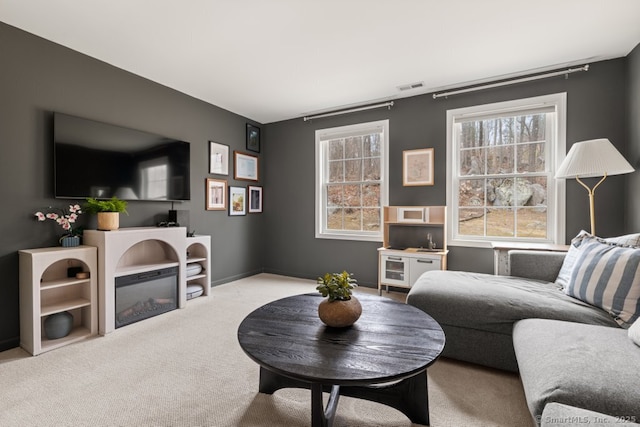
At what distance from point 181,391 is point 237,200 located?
118 inches

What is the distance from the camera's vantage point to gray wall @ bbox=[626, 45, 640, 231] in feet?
8.23

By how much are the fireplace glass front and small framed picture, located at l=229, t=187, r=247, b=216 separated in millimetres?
1385

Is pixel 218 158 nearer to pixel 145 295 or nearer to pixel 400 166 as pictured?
pixel 145 295

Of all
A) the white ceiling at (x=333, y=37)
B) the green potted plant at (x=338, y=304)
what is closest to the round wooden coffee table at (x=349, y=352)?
the green potted plant at (x=338, y=304)

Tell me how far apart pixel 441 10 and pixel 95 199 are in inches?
132

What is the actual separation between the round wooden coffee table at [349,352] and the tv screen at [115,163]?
2237mm

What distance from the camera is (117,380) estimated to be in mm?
1837

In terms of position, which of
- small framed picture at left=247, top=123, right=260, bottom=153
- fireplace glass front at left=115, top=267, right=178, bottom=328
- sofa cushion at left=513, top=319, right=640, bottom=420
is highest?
small framed picture at left=247, top=123, right=260, bottom=153

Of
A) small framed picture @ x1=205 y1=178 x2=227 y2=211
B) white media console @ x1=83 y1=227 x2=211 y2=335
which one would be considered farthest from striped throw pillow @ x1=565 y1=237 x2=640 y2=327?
small framed picture @ x1=205 y1=178 x2=227 y2=211

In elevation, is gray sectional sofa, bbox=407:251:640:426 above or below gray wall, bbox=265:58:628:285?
below

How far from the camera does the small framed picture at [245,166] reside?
4352 millimetres

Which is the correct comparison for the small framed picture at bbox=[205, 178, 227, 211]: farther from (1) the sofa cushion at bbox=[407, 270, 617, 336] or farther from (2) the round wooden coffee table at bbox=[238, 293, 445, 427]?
(1) the sofa cushion at bbox=[407, 270, 617, 336]

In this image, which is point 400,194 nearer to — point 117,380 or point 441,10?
point 441,10

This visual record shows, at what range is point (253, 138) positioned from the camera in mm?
4688
